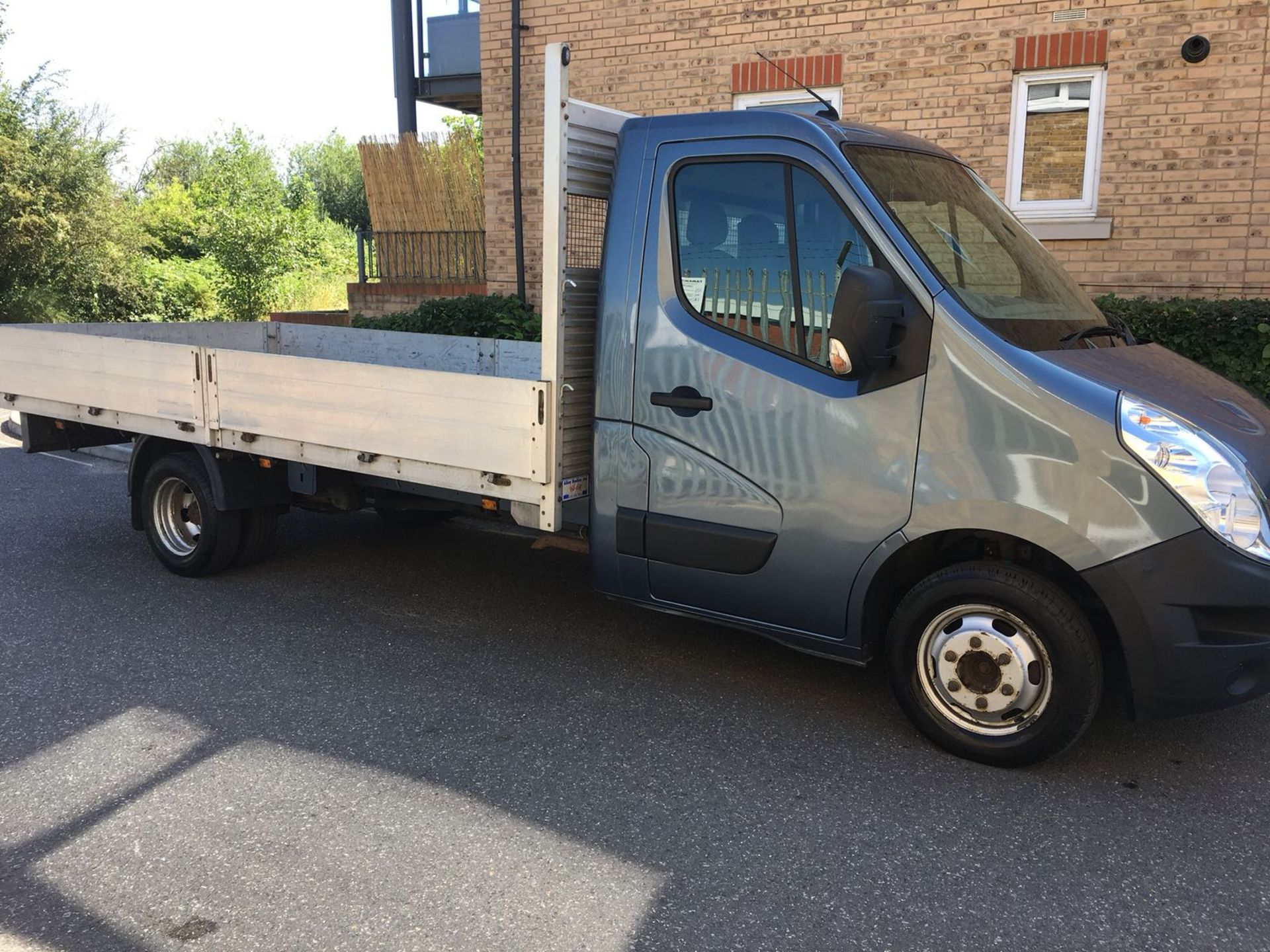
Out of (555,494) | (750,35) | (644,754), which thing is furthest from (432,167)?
(644,754)

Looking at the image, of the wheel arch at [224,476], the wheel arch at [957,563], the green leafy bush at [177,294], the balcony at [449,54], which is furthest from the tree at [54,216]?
the wheel arch at [957,563]

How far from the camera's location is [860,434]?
158 inches

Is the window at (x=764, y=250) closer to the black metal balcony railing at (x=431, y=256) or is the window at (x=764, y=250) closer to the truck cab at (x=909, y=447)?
the truck cab at (x=909, y=447)

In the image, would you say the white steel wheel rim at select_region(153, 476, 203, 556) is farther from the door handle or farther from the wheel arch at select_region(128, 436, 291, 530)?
the door handle

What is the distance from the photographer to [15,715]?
4.40 metres

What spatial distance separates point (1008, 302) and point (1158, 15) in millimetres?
6066

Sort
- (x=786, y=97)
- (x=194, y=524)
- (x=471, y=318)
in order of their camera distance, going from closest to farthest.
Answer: (x=194, y=524), (x=786, y=97), (x=471, y=318)

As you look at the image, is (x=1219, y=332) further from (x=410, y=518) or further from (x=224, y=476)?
(x=224, y=476)

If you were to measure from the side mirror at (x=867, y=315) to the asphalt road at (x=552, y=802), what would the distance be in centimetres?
150

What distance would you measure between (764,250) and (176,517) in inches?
158

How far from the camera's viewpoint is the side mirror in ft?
12.3

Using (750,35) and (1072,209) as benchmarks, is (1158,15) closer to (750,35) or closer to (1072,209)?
(1072,209)

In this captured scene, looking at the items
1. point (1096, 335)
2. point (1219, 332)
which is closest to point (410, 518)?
point (1096, 335)

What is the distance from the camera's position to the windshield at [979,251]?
4020 mm
